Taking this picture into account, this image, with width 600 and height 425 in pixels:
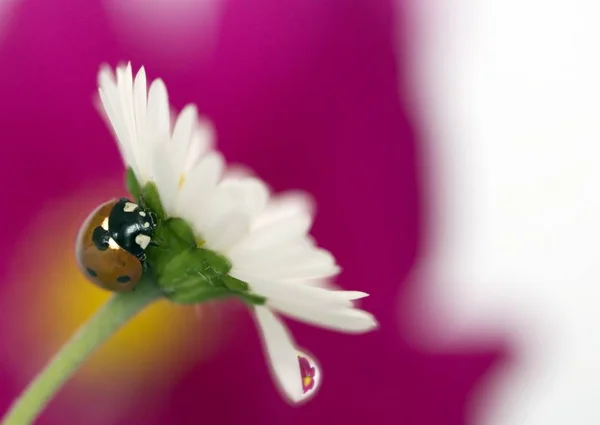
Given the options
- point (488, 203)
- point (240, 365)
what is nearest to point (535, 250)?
point (488, 203)

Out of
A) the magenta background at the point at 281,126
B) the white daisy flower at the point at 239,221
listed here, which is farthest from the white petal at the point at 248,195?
the magenta background at the point at 281,126

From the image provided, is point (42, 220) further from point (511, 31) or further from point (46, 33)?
point (511, 31)

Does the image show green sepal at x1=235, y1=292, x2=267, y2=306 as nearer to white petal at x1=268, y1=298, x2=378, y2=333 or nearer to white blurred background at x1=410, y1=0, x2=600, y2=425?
white petal at x1=268, y1=298, x2=378, y2=333

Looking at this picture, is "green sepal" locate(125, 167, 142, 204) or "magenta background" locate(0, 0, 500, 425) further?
"magenta background" locate(0, 0, 500, 425)

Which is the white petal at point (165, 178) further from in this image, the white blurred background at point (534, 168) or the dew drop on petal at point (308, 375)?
the white blurred background at point (534, 168)

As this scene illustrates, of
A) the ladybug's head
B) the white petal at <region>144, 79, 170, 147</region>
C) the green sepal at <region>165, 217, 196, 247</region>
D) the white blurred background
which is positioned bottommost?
the white blurred background

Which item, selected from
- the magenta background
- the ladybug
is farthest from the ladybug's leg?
the magenta background

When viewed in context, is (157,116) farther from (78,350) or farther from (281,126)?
(281,126)
